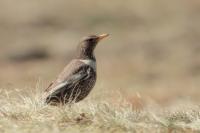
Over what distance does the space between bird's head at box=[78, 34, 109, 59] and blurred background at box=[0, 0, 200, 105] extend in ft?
42.5

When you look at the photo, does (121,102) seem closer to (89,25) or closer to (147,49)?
(147,49)

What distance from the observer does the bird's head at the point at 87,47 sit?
1092 centimetres

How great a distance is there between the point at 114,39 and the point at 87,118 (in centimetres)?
2571

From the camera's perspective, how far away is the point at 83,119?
29.1 ft

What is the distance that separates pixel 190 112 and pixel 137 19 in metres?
28.2

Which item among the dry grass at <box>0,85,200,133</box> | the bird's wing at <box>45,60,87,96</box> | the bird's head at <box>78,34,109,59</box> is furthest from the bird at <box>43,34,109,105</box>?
the dry grass at <box>0,85,200,133</box>

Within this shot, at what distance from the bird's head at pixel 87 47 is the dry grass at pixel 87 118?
1.32 meters

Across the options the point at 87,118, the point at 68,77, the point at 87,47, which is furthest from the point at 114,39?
the point at 87,118

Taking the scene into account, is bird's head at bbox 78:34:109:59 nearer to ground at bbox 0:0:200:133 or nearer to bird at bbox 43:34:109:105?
bird at bbox 43:34:109:105

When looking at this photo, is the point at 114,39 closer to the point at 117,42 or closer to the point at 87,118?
the point at 117,42

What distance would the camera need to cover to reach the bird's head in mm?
10922

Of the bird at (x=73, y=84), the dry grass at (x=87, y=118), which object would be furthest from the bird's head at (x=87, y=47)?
the dry grass at (x=87, y=118)

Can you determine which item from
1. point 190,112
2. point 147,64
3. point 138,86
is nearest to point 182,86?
point 138,86

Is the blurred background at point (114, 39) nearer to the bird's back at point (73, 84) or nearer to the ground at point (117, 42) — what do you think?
the ground at point (117, 42)
